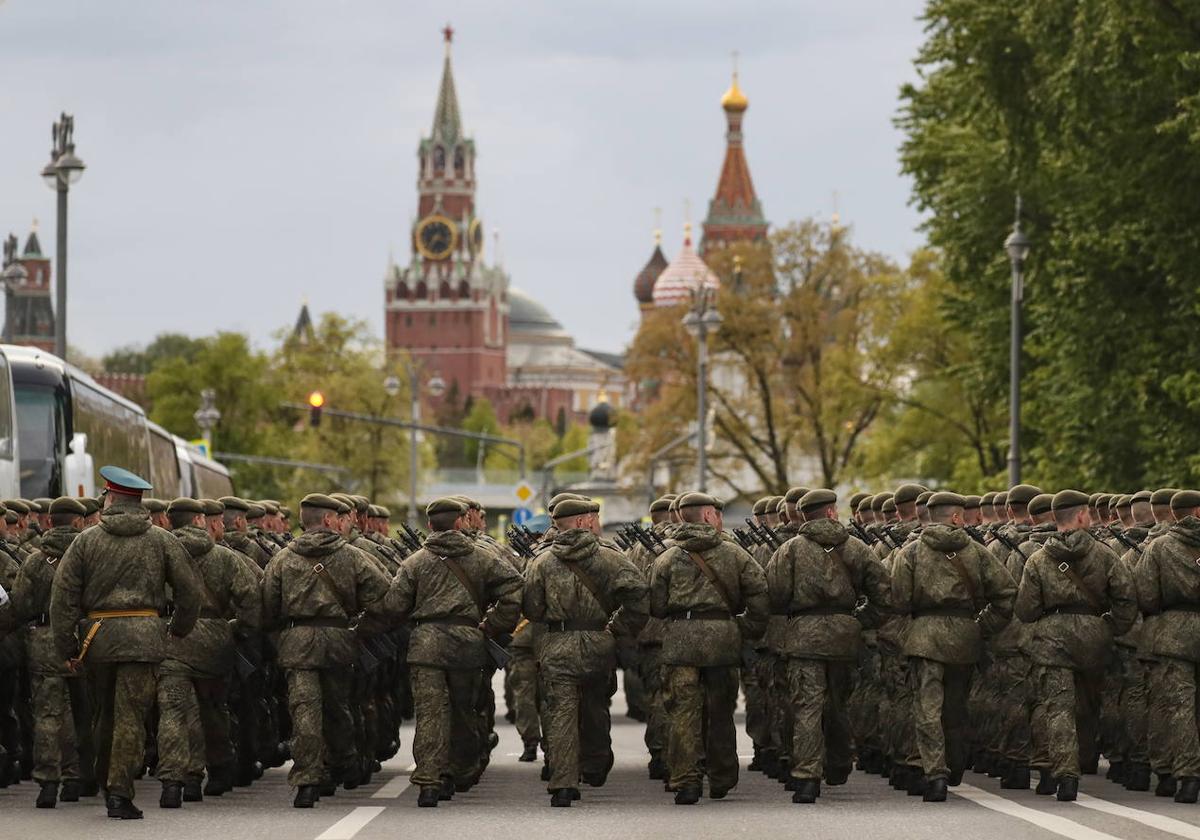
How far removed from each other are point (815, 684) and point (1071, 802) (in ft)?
5.57

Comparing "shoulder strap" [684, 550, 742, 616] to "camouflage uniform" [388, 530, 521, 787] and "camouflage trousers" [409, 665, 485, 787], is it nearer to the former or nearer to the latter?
"camouflage uniform" [388, 530, 521, 787]

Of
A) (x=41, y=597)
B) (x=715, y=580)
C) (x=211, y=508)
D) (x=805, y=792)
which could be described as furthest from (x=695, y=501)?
(x=41, y=597)

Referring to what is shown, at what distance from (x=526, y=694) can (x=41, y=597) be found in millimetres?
5964

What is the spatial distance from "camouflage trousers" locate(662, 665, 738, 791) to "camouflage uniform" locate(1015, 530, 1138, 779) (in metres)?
1.89

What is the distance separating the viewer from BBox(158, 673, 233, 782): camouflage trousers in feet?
50.1

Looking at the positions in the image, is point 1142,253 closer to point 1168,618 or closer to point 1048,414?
point 1048,414

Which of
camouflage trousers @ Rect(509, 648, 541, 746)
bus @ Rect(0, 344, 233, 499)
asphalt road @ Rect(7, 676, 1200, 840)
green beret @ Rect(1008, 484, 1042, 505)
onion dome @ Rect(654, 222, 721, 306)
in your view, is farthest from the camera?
onion dome @ Rect(654, 222, 721, 306)

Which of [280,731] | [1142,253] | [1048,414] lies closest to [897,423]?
[1048,414]

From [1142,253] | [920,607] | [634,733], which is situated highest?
[1142,253]

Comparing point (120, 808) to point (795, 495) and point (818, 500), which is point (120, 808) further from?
point (795, 495)

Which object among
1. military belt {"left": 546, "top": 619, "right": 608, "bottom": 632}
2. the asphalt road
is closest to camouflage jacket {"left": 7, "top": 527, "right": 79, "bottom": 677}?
the asphalt road

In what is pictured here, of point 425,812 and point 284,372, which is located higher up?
point 284,372

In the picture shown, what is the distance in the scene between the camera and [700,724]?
1587 centimetres

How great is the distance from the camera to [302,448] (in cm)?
10075
